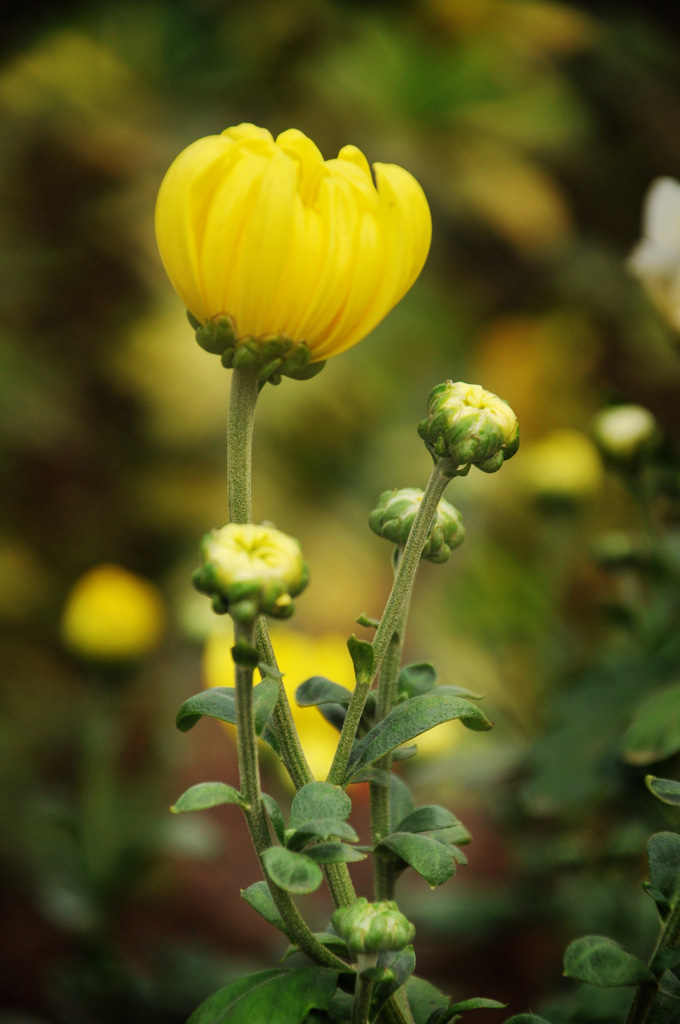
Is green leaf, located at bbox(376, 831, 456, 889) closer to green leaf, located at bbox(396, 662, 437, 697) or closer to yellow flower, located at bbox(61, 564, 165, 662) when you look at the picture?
green leaf, located at bbox(396, 662, 437, 697)

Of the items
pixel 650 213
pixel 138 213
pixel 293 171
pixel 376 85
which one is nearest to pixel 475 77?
pixel 376 85

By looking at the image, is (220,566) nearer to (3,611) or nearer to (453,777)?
(453,777)

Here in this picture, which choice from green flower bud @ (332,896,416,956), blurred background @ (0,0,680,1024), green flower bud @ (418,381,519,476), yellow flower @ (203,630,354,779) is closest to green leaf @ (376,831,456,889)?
green flower bud @ (332,896,416,956)

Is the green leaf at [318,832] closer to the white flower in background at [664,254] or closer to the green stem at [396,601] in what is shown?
the green stem at [396,601]

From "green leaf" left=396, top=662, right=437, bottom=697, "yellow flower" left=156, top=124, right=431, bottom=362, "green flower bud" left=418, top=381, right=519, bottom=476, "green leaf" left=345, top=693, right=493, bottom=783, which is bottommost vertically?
"green leaf" left=345, top=693, right=493, bottom=783

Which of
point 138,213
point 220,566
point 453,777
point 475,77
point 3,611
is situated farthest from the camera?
point 475,77

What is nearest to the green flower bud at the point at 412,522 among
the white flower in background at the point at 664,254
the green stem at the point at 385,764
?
the green stem at the point at 385,764

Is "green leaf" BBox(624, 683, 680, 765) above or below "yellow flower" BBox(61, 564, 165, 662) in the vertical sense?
below

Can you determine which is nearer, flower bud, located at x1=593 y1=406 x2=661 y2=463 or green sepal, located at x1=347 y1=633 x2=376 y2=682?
green sepal, located at x1=347 y1=633 x2=376 y2=682

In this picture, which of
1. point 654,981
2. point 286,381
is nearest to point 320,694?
point 654,981
